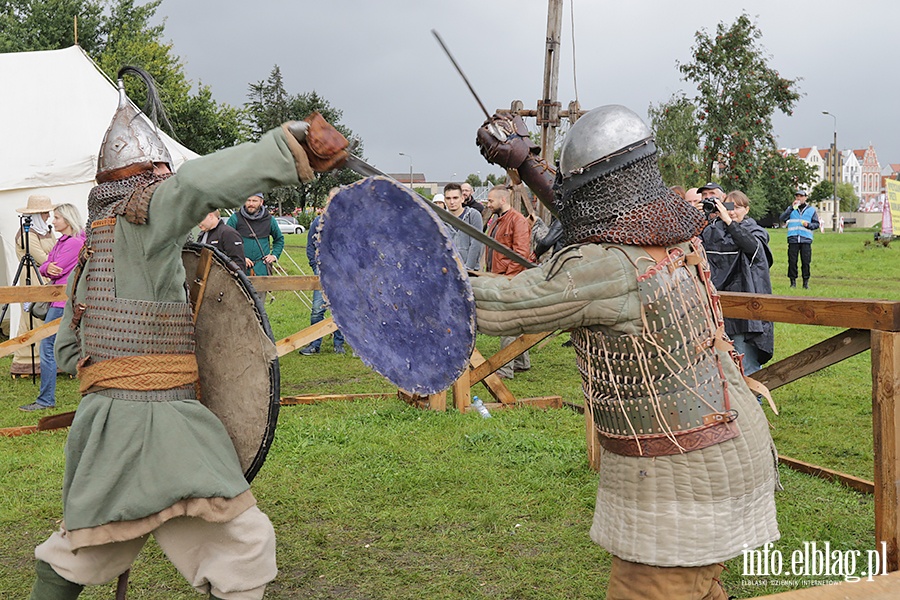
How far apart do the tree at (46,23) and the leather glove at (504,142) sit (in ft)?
119

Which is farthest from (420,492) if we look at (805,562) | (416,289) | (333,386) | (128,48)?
(128,48)

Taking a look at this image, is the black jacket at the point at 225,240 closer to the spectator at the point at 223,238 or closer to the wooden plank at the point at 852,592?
the spectator at the point at 223,238

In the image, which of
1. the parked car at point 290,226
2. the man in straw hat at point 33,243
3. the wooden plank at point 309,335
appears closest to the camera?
the wooden plank at point 309,335

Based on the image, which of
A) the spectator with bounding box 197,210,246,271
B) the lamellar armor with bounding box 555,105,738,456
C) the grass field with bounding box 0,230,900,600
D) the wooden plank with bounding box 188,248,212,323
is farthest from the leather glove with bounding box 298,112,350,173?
the spectator with bounding box 197,210,246,271

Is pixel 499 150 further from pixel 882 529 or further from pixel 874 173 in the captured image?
pixel 874 173

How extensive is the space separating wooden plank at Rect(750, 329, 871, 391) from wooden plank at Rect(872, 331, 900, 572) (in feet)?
0.63

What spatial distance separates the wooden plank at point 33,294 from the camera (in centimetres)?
605

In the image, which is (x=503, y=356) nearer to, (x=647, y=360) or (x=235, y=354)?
(x=235, y=354)

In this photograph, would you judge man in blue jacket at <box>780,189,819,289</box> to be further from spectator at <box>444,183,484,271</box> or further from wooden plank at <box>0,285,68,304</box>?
wooden plank at <box>0,285,68,304</box>

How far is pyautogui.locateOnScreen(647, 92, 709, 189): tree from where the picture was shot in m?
33.9

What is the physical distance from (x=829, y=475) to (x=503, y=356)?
7.68ft

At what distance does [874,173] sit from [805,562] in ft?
440

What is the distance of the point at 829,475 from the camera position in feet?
15.9

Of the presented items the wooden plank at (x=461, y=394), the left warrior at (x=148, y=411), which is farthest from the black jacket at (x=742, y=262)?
the left warrior at (x=148, y=411)
